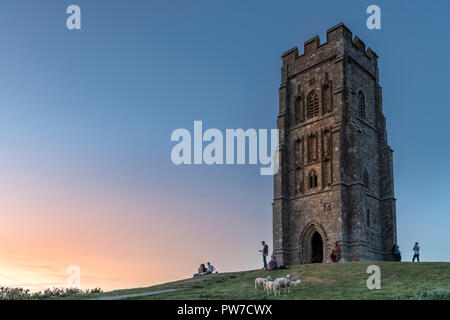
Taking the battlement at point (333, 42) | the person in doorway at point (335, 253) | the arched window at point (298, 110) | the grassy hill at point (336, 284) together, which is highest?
the battlement at point (333, 42)

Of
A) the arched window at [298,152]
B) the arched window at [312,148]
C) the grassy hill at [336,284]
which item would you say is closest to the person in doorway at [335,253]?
the grassy hill at [336,284]

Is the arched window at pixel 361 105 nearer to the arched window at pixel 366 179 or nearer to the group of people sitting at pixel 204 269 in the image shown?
the arched window at pixel 366 179

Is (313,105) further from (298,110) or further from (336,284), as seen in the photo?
(336,284)

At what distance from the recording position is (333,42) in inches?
1727

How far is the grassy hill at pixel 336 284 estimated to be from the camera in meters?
18.7

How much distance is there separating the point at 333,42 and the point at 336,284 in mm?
27561

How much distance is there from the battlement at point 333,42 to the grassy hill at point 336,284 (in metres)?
23.2

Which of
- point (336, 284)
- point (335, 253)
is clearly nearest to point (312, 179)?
point (335, 253)

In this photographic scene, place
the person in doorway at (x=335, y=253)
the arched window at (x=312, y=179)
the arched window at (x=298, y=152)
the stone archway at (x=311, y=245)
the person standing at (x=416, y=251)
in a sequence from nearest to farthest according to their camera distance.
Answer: the person standing at (x=416, y=251)
the person in doorway at (x=335, y=253)
the stone archway at (x=311, y=245)
the arched window at (x=312, y=179)
the arched window at (x=298, y=152)

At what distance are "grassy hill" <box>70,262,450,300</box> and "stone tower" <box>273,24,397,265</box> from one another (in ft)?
35.4
